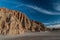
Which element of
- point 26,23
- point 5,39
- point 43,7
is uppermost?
point 43,7

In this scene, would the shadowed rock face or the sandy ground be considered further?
the shadowed rock face

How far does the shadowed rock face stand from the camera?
6.79m

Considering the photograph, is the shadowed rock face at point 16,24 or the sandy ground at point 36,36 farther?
the shadowed rock face at point 16,24

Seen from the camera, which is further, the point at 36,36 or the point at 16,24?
the point at 16,24

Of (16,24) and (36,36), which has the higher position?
(16,24)

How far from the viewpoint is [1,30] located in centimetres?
686

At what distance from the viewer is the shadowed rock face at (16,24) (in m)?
6.79

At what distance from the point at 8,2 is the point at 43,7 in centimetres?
A: 99

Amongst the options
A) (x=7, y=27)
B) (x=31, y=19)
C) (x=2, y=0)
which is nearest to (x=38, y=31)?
(x=31, y=19)

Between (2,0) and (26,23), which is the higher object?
(2,0)

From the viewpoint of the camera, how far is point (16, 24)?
6.82 m

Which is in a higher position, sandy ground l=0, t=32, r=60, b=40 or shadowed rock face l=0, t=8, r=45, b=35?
shadowed rock face l=0, t=8, r=45, b=35

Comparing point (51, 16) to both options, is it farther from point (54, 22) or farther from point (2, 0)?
point (2, 0)

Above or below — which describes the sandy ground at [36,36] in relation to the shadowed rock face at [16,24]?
below
